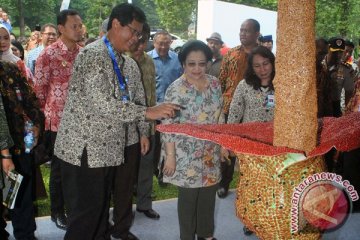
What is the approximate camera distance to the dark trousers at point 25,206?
3.30 m

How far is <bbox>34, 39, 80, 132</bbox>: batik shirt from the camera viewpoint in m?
3.63

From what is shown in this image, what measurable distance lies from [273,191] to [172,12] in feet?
77.2

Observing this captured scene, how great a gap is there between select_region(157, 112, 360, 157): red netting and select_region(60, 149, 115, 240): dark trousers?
137 centimetres

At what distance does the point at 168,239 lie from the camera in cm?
361

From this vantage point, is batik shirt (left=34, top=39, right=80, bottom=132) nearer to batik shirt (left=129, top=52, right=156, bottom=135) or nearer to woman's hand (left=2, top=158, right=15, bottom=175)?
batik shirt (left=129, top=52, right=156, bottom=135)

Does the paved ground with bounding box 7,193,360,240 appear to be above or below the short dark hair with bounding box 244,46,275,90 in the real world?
below

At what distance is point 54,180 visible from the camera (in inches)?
149

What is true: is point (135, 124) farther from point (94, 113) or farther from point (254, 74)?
point (254, 74)

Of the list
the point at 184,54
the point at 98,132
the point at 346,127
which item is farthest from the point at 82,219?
the point at 346,127

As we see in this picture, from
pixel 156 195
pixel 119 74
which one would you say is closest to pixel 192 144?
pixel 119 74

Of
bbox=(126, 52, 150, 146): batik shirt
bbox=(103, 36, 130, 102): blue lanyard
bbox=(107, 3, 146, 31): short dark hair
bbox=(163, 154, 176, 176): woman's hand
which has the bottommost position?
bbox=(163, 154, 176, 176): woman's hand

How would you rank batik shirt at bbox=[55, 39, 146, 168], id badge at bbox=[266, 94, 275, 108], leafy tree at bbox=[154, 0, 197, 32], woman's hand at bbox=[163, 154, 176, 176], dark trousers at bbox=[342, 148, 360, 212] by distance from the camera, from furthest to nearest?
leafy tree at bbox=[154, 0, 197, 32]
dark trousers at bbox=[342, 148, 360, 212]
id badge at bbox=[266, 94, 275, 108]
woman's hand at bbox=[163, 154, 176, 176]
batik shirt at bbox=[55, 39, 146, 168]

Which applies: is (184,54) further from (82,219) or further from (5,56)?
(5,56)

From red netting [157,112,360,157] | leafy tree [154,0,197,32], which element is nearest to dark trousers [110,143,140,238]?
red netting [157,112,360,157]
